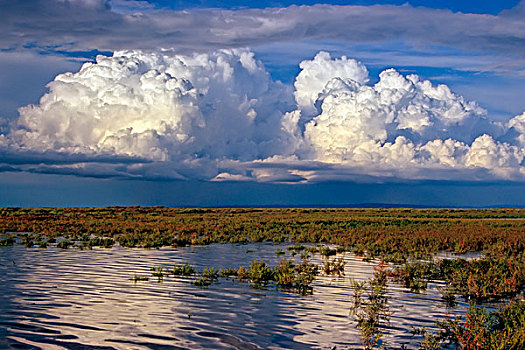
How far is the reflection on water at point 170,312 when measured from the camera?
1173cm

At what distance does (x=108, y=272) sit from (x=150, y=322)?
9.27m

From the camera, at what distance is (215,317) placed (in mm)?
14031

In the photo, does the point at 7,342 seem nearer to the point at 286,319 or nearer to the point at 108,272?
the point at 286,319

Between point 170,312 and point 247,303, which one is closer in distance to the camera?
point 170,312

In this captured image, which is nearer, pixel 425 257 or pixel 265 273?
pixel 265 273

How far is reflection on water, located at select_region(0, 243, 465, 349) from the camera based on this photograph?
11734mm

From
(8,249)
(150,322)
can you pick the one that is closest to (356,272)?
(150,322)

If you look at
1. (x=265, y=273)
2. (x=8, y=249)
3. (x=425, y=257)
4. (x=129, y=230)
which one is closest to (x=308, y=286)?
(x=265, y=273)

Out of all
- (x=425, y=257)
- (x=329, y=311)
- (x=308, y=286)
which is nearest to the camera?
(x=329, y=311)

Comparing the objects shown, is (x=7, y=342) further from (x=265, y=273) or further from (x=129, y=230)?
(x=129, y=230)

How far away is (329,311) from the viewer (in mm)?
15156

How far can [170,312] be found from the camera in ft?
47.4

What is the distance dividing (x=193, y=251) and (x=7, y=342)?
20.5m

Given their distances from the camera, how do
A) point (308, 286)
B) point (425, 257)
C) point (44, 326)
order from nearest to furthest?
1. point (44, 326)
2. point (308, 286)
3. point (425, 257)
